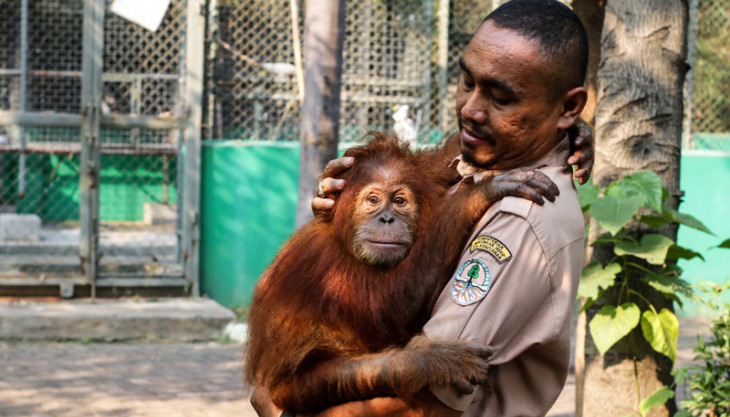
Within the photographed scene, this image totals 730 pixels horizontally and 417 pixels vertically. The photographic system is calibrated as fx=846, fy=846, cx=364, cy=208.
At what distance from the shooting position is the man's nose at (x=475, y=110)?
2518mm

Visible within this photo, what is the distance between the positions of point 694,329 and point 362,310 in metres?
8.19

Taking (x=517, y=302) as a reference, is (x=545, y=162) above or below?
above

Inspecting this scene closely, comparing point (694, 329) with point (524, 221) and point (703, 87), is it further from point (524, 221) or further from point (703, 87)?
point (524, 221)

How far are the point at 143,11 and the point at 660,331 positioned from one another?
6.67m

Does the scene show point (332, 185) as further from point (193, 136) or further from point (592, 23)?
point (193, 136)

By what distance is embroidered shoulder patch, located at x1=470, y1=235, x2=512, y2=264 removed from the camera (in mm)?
2260

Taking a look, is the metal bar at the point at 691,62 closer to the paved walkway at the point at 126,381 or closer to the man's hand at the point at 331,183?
the paved walkway at the point at 126,381

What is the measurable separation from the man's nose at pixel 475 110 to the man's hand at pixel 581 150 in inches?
14.7

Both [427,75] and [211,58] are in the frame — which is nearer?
A: [211,58]

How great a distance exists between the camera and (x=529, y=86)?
2439 mm

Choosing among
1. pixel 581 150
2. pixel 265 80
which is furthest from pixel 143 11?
A: pixel 581 150

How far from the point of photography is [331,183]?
3.03m

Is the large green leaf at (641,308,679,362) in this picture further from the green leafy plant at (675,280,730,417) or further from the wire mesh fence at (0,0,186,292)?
the wire mesh fence at (0,0,186,292)

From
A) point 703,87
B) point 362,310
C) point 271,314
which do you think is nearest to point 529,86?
point 362,310
